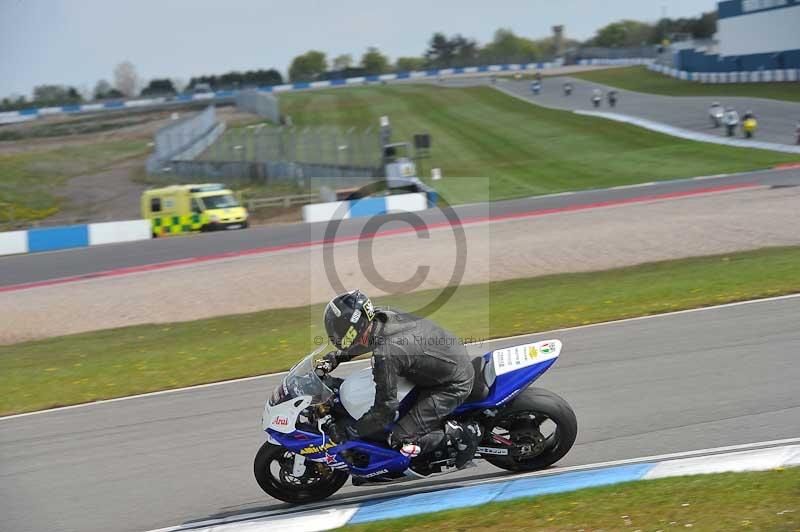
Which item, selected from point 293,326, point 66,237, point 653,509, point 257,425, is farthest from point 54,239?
point 653,509

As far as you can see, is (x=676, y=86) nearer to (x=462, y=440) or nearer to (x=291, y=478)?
(x=462, y=440)

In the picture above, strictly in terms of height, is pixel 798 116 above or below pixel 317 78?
below

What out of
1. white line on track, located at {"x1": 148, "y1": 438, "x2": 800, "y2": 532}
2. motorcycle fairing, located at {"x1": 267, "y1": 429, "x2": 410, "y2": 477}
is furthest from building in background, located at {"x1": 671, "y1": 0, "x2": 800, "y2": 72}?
motorcycle fairing, located at {"x1": 267, "y1": 429, "x2": 410, "y2": 477}

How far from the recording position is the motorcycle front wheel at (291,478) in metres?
6.91

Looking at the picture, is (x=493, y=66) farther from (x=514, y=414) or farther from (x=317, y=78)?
(x=514, y=414)

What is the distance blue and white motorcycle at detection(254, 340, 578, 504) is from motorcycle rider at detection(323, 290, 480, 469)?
12 centimetres

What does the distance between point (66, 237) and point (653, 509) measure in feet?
94.3

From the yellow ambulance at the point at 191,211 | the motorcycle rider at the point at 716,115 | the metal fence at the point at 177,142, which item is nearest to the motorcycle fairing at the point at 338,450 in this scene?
the yellow ambulance at the point at 191,211

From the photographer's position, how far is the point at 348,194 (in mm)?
34844

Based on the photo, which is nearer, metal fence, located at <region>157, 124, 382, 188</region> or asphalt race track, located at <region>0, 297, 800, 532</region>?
asphalt race track, located at <region>0, 297, 800, 532</region>

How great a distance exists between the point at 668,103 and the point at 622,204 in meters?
40.8

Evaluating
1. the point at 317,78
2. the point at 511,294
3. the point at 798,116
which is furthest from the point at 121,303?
the point at 317,78

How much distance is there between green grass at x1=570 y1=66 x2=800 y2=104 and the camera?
59.7m

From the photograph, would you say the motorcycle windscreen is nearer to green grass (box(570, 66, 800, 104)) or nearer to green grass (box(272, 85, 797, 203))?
green grass (box(272, 85, 797, 203))
